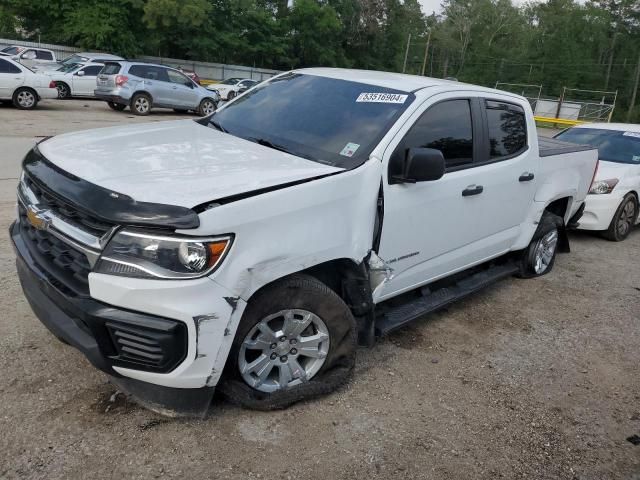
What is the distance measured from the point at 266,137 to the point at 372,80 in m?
0.91

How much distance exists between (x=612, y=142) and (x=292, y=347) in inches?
288

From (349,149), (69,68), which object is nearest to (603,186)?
(349,149)

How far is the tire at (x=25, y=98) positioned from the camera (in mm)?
15594

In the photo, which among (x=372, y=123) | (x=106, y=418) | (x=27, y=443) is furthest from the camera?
(x=372, y=123)

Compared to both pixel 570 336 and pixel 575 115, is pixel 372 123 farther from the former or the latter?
pixel 575 115

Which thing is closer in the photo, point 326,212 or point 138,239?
point 138,239

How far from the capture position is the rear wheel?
17969 mm

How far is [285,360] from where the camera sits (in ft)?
10.2

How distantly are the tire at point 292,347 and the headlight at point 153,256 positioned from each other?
440 millimetres

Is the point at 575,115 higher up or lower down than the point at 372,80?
lower down

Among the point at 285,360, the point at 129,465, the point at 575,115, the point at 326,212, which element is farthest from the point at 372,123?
the point at 575,115

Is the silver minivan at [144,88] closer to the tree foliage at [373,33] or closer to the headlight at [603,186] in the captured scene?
the headlight at [603,186]

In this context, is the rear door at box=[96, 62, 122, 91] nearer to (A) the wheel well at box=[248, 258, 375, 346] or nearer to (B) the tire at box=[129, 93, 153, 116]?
(B) the tire at box=[129, 93, 153, 116]

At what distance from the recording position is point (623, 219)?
781 centimetres
